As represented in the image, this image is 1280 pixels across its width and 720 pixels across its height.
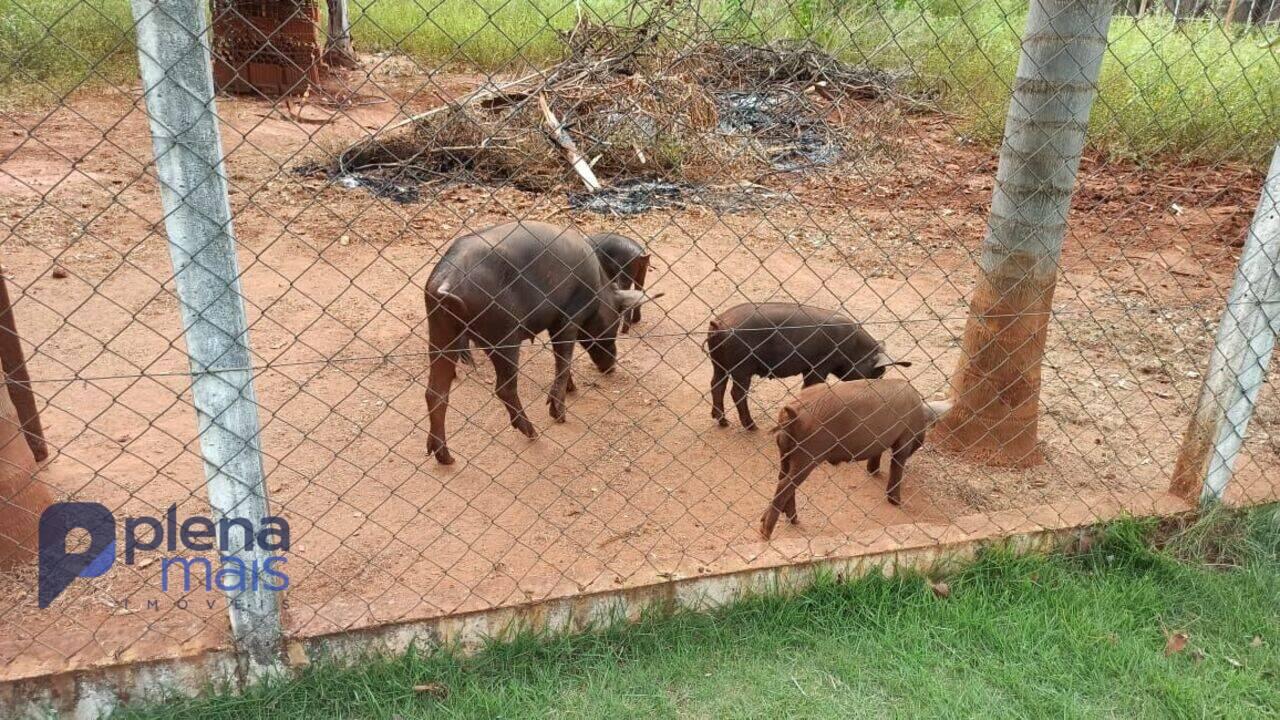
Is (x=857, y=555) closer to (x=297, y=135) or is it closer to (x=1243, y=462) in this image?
(x=1243, y=462)

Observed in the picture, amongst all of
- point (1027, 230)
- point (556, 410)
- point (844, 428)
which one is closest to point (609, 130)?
point (556, 410)

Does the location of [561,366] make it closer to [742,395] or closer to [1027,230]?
[742,395]

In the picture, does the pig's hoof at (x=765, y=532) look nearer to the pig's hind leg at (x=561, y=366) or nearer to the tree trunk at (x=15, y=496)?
the pig's hind leg at (x=561, y=366)

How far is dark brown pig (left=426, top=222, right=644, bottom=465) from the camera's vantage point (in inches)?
161

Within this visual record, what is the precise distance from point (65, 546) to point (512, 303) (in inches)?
78.5

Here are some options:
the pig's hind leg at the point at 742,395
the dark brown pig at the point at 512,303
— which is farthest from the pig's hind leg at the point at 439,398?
the pig's hind leg at the point at 742,395

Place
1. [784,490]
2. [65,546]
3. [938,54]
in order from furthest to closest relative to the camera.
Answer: [938,54] → [784,490] → [65,546]

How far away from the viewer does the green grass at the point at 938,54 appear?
28.2ft

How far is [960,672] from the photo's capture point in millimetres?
2867

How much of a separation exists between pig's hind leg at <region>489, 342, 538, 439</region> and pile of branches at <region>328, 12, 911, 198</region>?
12.7ft

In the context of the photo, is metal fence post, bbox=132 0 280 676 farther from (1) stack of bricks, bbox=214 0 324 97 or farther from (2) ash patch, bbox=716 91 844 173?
(1) stack of bricks, bbox=214 0 324 97

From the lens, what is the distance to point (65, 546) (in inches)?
135

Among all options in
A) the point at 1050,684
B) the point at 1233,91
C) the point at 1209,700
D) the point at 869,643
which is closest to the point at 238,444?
the point at 869,643

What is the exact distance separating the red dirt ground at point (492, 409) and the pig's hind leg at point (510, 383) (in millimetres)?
129
